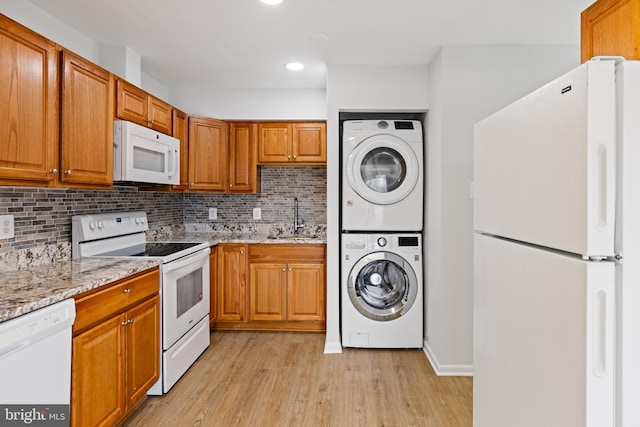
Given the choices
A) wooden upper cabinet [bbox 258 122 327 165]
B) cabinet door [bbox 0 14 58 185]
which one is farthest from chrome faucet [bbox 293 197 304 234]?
cabinet door [bbox 0 14 58 185]

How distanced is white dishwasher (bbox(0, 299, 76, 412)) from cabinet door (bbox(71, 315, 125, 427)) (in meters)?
0.10

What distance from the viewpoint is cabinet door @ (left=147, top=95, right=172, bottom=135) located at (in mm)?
2982

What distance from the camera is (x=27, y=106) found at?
184 centimetres

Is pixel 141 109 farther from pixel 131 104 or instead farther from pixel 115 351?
pixel 115 351

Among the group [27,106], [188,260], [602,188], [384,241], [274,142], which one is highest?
[274,142]

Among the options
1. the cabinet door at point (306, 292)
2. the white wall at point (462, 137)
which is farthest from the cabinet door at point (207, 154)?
the white wall at point (462, 137)

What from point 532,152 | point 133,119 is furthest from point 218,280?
point 532,152

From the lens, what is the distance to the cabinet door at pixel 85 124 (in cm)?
210

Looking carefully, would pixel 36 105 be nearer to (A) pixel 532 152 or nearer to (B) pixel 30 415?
(B) pixel 30 415

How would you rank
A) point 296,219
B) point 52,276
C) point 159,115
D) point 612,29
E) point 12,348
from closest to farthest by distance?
point 12,348
point 612,29
point 52,276
point 159,115
point 296,219

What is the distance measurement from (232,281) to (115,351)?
1.74m

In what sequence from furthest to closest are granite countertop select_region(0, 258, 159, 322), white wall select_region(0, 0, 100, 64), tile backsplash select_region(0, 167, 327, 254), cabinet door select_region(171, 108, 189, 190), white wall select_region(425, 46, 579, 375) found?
cabinet door select_region(171, 108, 189, 190) < tile backsplash select_region(0, 167, 327, 254) < white wall select_region(425, 46, 579, 375) < white wall select_region(0, 0, 100, 64) < granite countertop select_region(0, 258, 159, 322)

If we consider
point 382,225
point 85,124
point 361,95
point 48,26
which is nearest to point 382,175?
point 382,225

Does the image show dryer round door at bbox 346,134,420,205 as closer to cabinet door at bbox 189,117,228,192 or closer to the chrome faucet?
the chrome faucet
